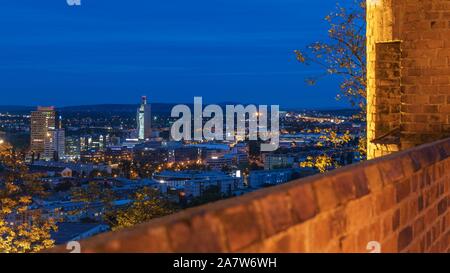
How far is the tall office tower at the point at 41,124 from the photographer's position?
42050 mm

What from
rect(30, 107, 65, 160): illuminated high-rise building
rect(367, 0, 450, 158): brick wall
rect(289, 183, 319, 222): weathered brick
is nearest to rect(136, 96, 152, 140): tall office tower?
rect(30, 107, 65, 160): illuminated high-rise building

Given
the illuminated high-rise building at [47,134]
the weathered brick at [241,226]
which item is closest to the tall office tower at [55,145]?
the illuminated high-rise building at [47,134]

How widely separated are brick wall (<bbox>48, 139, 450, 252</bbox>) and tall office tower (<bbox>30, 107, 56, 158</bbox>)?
3772 centimetres

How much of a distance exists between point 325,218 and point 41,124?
40.9 metres

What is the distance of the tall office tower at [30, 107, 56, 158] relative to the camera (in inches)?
1656

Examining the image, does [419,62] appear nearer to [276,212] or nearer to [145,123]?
[276,212]

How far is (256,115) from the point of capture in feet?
61.8

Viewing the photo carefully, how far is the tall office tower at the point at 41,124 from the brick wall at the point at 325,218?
37.7 m

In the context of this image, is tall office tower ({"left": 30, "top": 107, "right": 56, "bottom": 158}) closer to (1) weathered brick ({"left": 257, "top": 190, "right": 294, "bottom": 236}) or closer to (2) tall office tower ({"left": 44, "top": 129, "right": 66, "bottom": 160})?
(2) tall office tower ({"left": 44, "top": 129, "right": 66, "bottom": 160})

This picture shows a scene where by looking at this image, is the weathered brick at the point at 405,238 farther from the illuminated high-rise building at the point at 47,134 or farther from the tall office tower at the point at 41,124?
the tall office tower at the point at 41,124

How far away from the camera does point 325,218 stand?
3.45 meters
